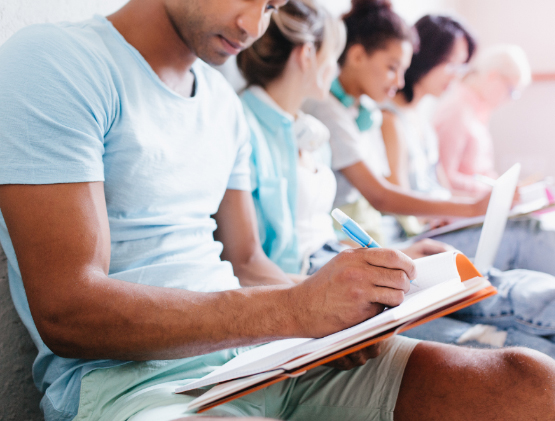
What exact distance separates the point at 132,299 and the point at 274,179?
1.94 ft

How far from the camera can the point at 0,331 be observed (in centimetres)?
74

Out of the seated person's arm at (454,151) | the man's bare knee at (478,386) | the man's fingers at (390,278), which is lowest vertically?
the seated person's arm at (454,151)

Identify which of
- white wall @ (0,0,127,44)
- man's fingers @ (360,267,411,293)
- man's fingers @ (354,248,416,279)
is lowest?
man's fingers @ (360,267,411,293)

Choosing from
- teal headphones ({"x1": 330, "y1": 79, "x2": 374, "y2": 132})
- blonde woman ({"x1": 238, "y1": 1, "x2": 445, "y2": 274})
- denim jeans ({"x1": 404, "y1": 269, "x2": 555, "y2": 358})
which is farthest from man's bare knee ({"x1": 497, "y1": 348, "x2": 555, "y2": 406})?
teal headphones ({"x1": 330, "y1": 79, "x2": 374, "y2": 132})

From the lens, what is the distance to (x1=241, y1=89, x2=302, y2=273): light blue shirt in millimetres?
1082

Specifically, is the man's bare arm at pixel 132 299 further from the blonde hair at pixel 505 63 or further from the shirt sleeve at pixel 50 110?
the blonde hair at pixel 505 63

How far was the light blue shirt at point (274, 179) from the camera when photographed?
1.08m

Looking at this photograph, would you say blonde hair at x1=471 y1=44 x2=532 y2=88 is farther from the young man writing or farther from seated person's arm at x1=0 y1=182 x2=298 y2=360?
seated person's arm at x1=0 y1=182 x2=298 y2=360

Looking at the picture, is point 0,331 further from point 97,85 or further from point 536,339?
point 536,339

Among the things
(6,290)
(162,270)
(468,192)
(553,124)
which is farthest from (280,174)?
(553,124)

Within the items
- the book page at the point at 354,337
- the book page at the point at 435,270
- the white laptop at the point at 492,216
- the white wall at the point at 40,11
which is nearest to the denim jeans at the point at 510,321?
the white laptop at the point at 492,216

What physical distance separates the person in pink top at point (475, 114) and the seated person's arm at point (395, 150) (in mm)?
526

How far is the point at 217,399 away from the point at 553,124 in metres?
3.41

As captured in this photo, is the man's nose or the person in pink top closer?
the man's nose
